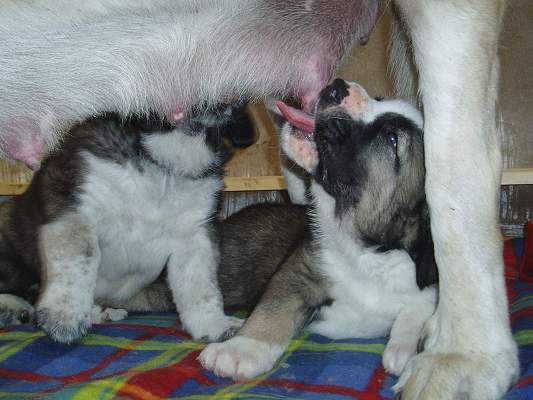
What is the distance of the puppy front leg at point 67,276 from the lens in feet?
7.53

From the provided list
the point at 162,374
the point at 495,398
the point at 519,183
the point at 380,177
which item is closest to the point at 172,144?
the point at 380,177

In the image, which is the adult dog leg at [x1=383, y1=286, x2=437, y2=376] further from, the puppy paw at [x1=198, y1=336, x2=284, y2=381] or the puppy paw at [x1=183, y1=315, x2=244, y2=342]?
the puppy paw at [x1=183, y1=315, x2=244, y2=342]

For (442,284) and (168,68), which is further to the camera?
(168,68)

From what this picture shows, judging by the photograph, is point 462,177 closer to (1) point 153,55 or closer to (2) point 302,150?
(2) point 302,150

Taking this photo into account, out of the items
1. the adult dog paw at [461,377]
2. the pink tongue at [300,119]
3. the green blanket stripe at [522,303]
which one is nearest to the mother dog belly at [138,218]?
the pink tongue at [300,119]

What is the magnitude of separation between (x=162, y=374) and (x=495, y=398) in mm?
821

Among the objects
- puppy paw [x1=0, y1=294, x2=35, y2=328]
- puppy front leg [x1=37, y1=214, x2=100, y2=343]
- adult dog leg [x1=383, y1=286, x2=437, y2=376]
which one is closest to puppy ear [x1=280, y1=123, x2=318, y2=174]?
adult dog leg [x1=383, y1=286, x2=437, y2=376]

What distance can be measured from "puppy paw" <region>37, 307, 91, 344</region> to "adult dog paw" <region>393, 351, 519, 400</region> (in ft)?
3.59

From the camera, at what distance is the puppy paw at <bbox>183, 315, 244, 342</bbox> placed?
248cm

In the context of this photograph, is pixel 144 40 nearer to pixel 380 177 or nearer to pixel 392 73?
pixel 380 177

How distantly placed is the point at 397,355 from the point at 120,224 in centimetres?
124

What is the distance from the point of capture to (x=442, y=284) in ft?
5.74

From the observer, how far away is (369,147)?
223 centimetres

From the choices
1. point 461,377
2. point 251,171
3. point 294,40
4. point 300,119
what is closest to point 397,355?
point 461,377
